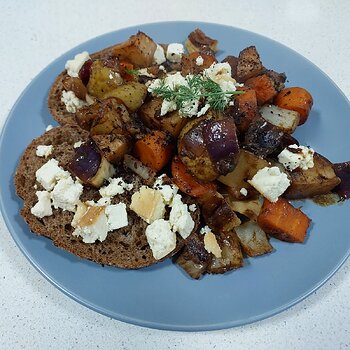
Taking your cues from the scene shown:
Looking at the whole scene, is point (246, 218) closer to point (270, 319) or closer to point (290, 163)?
point (290, 163)

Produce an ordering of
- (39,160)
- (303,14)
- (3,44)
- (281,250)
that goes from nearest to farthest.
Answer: (281,250)
(39,160)
(3,44)
(303,14)

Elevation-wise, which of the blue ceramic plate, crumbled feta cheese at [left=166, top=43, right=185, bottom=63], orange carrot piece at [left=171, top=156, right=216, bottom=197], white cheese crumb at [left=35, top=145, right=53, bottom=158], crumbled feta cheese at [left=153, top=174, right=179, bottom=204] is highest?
crumbled feta cheese at [left=166, top=43, right=185, bottom=63]

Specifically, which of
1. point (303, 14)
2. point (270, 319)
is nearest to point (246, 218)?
point (270, 319)

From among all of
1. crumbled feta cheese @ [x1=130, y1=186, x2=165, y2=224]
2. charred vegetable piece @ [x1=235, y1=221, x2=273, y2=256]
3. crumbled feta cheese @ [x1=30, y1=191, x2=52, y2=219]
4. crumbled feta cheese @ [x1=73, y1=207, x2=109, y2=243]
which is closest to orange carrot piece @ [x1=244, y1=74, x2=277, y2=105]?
charred vegetable piece @ [x1=235, y1=221, x2=273, y2=256]

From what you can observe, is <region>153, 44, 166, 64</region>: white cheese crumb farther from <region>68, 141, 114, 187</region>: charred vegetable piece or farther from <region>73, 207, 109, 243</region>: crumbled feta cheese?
<region>73, 207, 109, 243</region>: crumbled feta cheese

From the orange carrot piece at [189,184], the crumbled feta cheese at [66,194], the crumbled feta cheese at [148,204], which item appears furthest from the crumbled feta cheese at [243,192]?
the crumbled feta cheese at [66,194]

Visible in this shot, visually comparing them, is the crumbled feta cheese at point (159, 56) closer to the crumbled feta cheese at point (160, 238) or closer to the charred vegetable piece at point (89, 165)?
the charred vegetable piece at point (89, 165)
